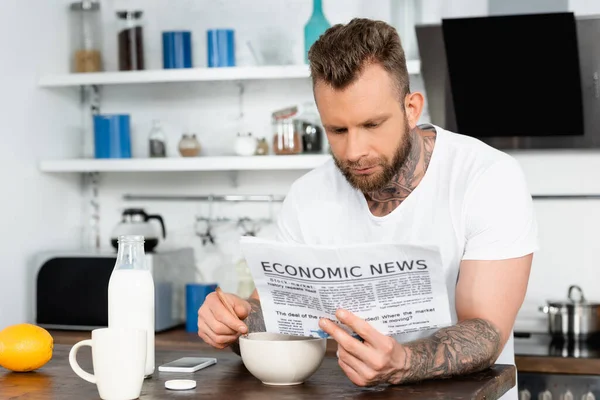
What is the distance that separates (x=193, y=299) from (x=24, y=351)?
1563 millimetres

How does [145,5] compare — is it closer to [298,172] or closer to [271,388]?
[298,172]

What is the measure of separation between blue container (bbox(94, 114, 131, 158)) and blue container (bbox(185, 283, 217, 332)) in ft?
1.98

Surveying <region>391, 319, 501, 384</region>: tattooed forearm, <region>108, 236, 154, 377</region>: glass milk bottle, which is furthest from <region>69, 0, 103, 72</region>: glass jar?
<region>391, 319, 501, 384</region>: tattooed forearm

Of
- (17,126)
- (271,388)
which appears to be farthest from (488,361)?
(17,126)

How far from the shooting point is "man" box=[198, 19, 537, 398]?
1.63 metres

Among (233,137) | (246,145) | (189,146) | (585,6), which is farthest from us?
(233,137)

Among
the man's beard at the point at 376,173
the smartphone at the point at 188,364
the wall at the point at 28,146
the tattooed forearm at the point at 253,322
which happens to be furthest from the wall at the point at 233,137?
the smartphone at the point at 188,364

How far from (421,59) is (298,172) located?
68cm

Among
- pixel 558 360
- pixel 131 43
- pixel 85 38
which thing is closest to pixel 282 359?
pixel 558 360

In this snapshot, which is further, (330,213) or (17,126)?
(17,126)

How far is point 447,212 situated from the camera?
179 cm

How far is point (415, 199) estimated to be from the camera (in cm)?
183

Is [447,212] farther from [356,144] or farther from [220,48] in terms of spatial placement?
[220,48]

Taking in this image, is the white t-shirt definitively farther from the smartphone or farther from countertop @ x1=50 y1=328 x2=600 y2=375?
countertop @ x1=50 y1=328 x2=600 y2=375
